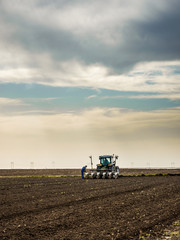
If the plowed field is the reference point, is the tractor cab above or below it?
above

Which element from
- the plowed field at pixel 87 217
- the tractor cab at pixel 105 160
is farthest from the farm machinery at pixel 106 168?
the plowed field at pixel 87 217

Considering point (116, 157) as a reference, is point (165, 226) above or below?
below

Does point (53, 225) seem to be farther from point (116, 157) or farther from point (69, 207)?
point (116, 157)

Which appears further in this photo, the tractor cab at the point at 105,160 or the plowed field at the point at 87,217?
the tractor cab at the point at 105,160

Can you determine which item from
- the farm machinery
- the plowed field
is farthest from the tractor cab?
the plowed field

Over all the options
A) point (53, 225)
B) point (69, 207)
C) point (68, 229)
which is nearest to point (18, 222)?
point (53, 225)

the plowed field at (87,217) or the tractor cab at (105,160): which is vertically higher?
the tractor cab at (105,160)

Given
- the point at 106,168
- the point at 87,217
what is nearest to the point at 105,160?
the point at 106,168

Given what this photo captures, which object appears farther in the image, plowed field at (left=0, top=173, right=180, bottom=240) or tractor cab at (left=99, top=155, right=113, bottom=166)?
tractor cab at (left=99, top=155, right=113, bottom=166)

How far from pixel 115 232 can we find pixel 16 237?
3.45 metres

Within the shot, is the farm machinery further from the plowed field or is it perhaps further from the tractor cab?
the plowed field

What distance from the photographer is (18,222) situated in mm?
13734

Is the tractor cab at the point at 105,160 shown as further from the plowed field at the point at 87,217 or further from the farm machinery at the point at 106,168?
the plowed field at the point at 87,217

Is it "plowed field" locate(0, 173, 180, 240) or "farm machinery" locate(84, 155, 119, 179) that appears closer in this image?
"plowed field" locate(0, 173, 180, 240)
